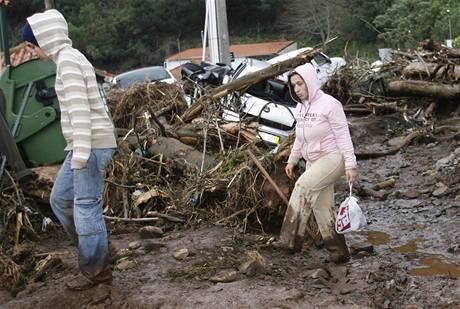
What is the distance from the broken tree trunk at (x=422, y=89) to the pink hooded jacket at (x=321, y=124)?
7.63 metres

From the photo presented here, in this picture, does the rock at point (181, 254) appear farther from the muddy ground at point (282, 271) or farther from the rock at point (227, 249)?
the rock at point (227, 249)

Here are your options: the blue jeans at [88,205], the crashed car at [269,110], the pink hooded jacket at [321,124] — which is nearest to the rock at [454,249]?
the pink hooded jacket at [321,124]

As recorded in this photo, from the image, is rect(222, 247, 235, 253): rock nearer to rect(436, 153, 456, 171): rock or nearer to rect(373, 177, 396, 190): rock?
rect(373, 177, 396, 190): rock

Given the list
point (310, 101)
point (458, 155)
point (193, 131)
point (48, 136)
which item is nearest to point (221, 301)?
point (310, 101)

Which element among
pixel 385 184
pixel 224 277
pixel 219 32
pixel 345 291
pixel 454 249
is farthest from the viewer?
pixel 219 32

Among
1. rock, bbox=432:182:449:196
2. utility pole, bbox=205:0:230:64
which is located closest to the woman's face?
rock, bbox=432:182:449:196

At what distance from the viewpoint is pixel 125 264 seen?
493 centimetres

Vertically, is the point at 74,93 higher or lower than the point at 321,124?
higher

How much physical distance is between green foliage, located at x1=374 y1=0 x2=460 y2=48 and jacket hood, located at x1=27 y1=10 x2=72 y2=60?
37.0m

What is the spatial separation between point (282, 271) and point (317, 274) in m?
0.30

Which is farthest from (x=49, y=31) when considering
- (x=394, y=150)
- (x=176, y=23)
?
(x=176, y=23)

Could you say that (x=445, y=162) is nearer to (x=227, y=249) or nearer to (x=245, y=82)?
(x=245, y=82)

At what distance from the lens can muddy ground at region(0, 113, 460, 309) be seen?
4160 mm

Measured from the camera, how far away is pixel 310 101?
15.9 feet
